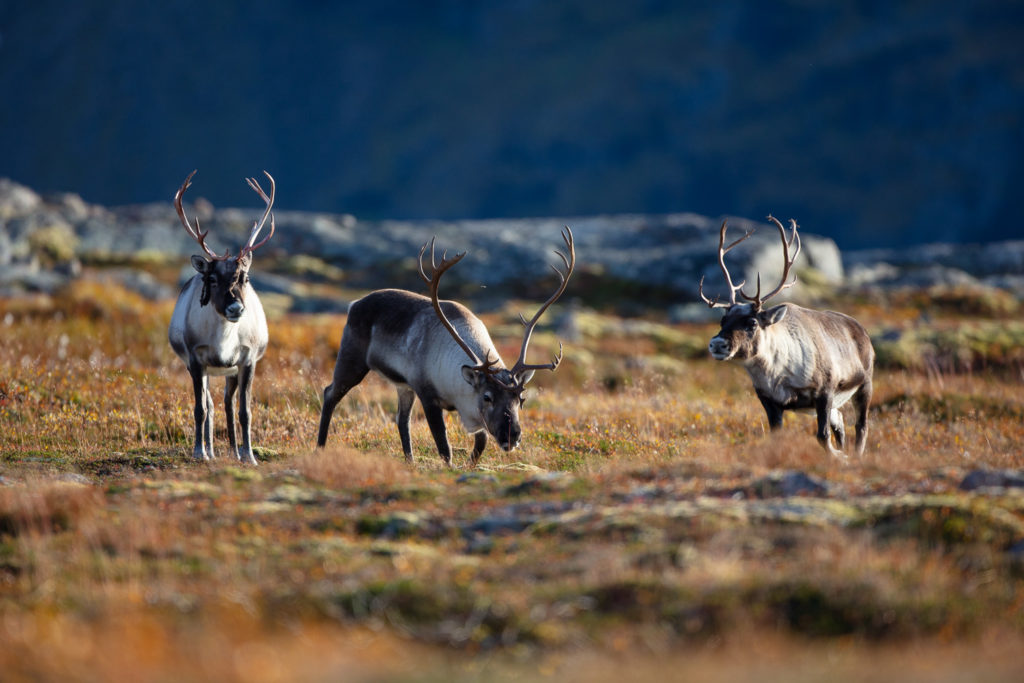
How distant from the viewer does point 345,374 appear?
10891mm

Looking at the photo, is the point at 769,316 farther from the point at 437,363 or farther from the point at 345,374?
the point at 345,374

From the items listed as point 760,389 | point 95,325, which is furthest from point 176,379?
point 760,389

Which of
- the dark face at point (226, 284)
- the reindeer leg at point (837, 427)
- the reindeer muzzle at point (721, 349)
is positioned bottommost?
the reindeer leg at point (837, 427)

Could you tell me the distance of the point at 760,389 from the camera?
1013 centimetres

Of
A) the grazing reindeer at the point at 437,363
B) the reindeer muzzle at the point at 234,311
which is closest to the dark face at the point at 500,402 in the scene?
the grazing reindeer at the point at 437,363

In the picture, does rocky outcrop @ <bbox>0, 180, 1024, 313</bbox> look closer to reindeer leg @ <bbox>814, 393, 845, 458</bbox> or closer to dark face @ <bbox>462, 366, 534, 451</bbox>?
dark face @ <bbox>462, 366, 534, 451</bbox>

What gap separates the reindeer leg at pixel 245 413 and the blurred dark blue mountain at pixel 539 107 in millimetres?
91676

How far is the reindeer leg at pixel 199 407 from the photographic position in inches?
395

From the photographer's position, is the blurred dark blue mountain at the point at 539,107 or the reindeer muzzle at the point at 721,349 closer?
the reindeer muzzle at the point at 721,349

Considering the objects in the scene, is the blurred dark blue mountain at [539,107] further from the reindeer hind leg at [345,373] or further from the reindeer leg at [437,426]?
the reindeer leg at [437,426]

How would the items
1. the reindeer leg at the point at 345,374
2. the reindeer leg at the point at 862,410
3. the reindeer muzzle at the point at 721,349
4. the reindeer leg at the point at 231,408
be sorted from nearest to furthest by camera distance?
the reindeer muzzle at the point at 721,349 < the reindeer leg at the point at 231,408 < the reindeer leg at the point at 345,374 < the reindeer leg at the point at 862,410

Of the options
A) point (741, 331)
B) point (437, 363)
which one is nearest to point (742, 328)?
point (741, 331)

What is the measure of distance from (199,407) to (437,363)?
8.51ft

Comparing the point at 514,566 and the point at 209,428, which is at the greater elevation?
the point at 209,428
